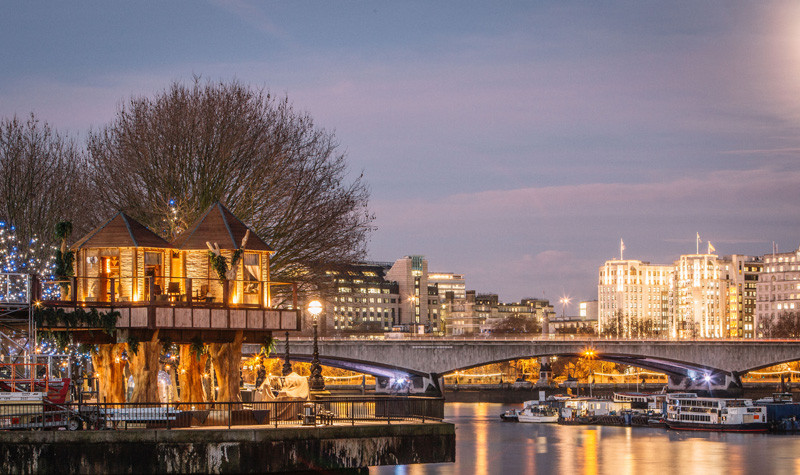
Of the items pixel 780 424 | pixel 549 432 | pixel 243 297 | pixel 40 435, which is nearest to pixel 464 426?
pixel 549 432

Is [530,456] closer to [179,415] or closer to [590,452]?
[590,452]

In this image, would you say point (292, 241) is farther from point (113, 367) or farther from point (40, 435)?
point (40, 435)

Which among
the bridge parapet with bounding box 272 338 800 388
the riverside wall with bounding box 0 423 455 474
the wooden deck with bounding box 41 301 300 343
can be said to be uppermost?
the wooden deck with bounding box 41 301 300 343

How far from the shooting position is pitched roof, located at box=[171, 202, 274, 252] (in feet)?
142

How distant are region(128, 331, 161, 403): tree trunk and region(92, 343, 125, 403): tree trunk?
3.33 feet

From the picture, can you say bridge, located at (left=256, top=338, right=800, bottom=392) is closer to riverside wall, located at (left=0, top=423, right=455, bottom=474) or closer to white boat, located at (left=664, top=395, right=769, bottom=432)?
white boat, located at (left=664, top=395, right=769, bottom=432)

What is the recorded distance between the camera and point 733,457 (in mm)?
75188

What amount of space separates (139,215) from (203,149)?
438 centimetres

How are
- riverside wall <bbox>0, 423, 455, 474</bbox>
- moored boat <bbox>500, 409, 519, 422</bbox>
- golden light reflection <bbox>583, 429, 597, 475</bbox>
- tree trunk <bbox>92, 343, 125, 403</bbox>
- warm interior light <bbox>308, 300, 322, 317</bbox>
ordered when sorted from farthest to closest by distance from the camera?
moored boat <bbox>500, 409, 519, 422</bbox> < golden light reflection <bbox>583, 429, 597, 475</bbox> < tree trunk <bbox>92, 343, 125, 403</bbox> < warm interior light <bbox>308, 300, 322, 317</bbox> < riverside wall <bbox>0, 423, 455, 474</bbox>

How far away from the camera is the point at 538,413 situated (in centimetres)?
10912

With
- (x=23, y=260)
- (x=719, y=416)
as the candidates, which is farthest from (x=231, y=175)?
(x=719, y=416)

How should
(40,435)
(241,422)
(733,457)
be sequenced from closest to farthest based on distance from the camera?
(40,435) < (241,422) < (733,457)

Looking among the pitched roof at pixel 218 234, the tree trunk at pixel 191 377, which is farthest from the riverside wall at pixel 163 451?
the pitched roof at pixel 218 234

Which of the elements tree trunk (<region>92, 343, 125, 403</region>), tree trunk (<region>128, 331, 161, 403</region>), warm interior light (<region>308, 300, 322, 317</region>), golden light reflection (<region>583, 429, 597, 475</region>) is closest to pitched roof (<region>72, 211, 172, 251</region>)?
tree trunk (<region>92, 343, 125, 403</region>)
